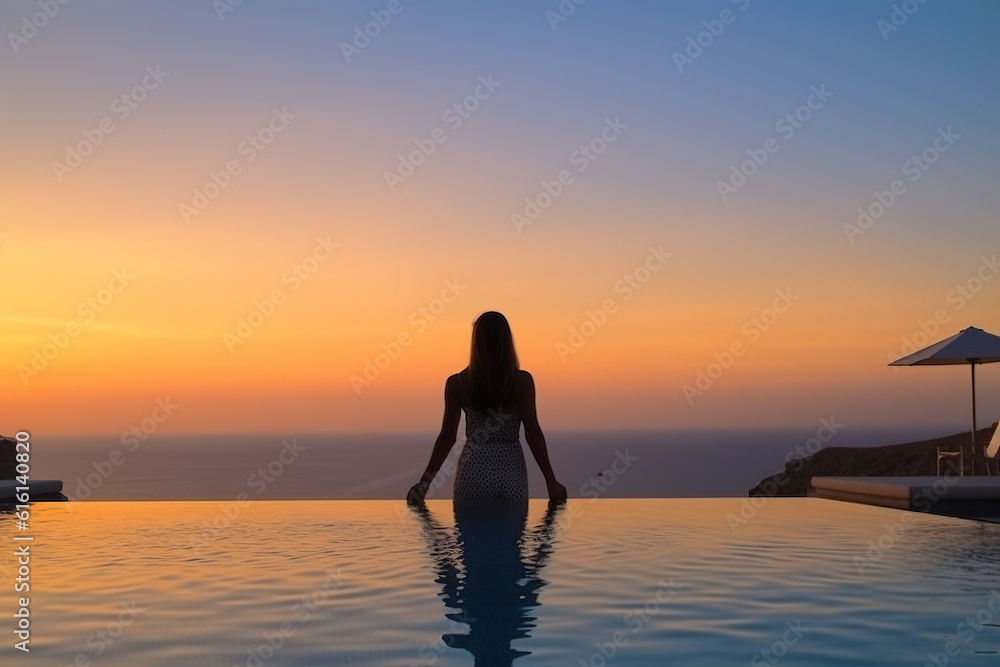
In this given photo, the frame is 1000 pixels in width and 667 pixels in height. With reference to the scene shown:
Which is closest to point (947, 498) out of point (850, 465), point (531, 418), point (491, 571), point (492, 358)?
point (531, 418)

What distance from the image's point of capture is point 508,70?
11.9 m

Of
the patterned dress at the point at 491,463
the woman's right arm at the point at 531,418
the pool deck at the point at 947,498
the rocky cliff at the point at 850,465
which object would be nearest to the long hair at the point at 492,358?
the woman's right arm at the point at 531,418

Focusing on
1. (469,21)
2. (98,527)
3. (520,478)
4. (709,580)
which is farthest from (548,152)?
(709,580)

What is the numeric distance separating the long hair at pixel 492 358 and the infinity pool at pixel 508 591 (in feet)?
3.33

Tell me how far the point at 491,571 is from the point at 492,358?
1.85 meters

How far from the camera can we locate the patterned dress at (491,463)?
6328 millimetres

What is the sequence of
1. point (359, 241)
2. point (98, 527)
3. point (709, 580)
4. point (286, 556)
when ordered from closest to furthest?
point (709, 580) → point (286, 556) → point (98, 527) → point (359, 241)

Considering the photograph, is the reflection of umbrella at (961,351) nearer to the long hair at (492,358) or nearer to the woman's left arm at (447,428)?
the long hair at (492,358)

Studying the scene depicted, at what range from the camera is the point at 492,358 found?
19.9 feet

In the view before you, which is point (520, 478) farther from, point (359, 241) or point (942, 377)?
point (942, 377)

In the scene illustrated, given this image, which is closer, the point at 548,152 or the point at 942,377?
the point at 548,152

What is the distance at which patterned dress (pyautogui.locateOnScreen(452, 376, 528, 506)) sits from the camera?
633 centimetres

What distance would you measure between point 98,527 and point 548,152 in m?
9.13

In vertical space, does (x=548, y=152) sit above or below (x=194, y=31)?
below
